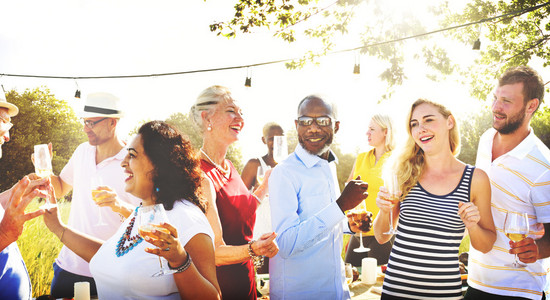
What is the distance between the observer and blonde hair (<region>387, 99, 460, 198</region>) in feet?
9.39

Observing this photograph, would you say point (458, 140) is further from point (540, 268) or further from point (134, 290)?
point (134, 290)

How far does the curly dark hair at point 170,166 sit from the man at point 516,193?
76.1 inches

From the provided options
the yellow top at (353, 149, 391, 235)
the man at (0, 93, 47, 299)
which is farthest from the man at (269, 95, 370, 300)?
the yellow top at (353, 149, 391, 235)

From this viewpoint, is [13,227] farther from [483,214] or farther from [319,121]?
[483,214]

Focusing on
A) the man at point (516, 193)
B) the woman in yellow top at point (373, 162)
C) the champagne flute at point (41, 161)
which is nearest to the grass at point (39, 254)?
the champagne flute at point (41, 161)

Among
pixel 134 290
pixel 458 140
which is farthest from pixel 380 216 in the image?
pixel 134 290

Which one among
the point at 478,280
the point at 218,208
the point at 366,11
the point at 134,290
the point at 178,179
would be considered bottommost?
the point at 478,280

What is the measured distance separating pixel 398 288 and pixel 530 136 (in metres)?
1.40

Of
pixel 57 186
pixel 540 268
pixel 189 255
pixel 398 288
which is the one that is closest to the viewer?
pixel 189 255

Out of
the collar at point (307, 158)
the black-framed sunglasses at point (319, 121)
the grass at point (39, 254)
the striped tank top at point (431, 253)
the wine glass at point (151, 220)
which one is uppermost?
the black-framed sunglasses at point (319, 121)

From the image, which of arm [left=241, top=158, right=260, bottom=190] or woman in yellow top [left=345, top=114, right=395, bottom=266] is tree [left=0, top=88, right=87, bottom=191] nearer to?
arm [left=241, top=158, right=260, bottom=190]

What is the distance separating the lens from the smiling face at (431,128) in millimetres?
2795

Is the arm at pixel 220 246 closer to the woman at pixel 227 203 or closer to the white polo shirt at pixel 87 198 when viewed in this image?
the woman at pixel 227 203

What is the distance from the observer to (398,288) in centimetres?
266
